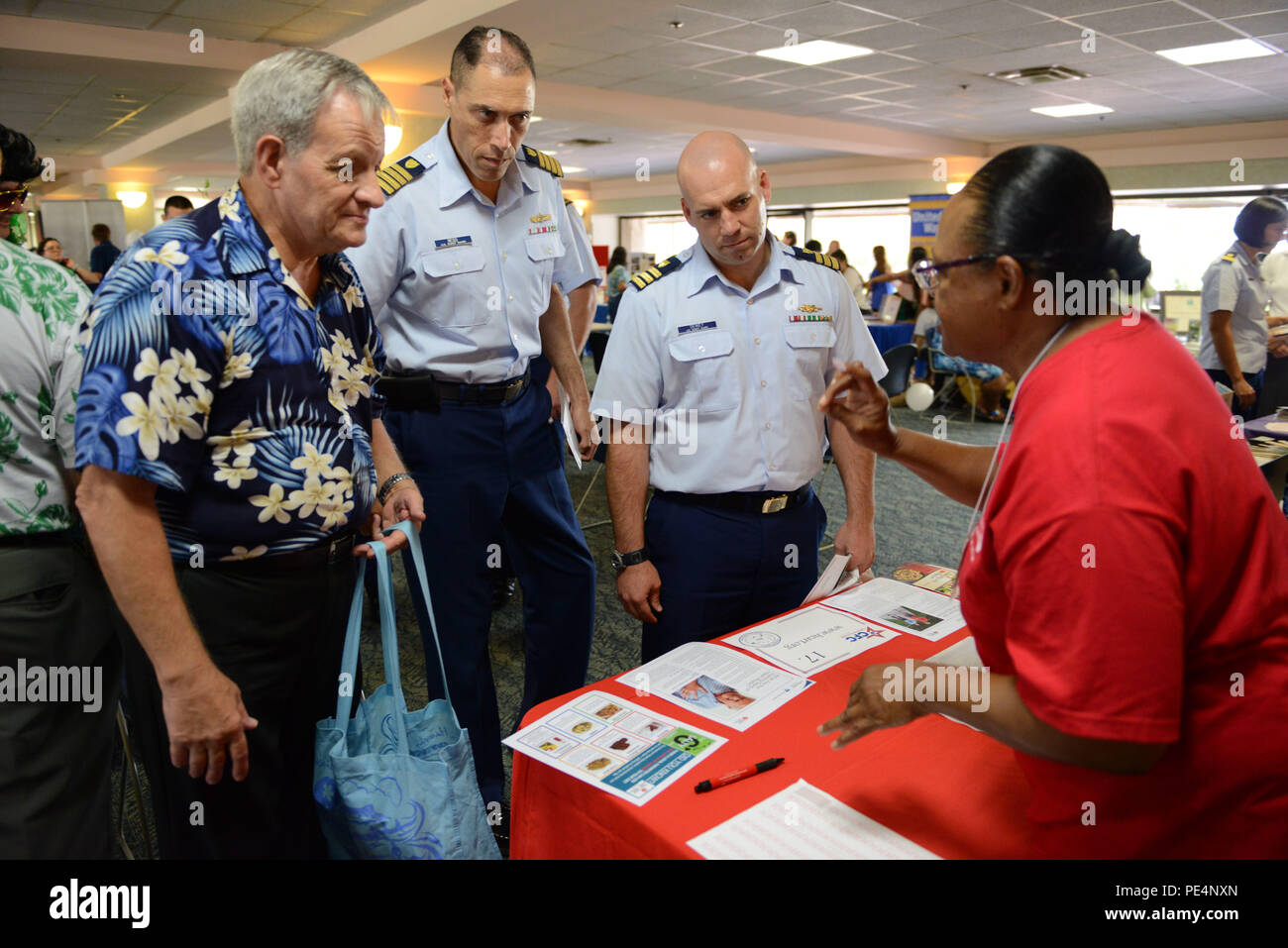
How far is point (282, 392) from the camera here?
124 centimetres

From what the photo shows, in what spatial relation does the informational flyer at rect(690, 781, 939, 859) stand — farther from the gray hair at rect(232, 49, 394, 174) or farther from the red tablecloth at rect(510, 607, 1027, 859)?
the gray hair at rect(232, 49, 394, 174)

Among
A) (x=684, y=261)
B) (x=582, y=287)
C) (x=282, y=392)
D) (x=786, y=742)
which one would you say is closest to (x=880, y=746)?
(x=786, y=742)

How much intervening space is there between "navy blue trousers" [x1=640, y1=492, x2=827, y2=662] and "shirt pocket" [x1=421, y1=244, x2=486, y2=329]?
64cm

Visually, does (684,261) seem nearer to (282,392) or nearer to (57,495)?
(282,392)

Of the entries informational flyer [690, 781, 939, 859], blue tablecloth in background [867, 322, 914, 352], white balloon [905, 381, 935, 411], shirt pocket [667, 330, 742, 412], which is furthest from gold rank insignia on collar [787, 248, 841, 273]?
blue tablecloth in background [867, 322, 914, 352]

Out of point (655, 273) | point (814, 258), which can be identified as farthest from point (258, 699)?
point (814, 258)

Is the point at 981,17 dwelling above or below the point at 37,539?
above

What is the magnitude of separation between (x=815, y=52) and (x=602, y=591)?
5735 mm

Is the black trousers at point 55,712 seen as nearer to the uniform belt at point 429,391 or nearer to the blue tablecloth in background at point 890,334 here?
the uniform belt at point 429,391

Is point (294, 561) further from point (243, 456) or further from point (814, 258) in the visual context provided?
point (814, 258)

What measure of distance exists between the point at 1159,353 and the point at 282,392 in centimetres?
111

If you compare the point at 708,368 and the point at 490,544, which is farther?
the point at 490,544

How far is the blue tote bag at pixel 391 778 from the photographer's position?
3.95ft

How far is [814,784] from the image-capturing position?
1.16 m
